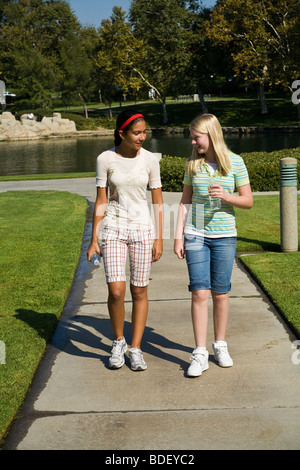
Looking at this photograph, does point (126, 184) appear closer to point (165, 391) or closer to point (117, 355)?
point (117, 355)

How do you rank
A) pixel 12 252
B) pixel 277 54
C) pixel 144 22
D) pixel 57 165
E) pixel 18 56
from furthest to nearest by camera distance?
pixel 18 56, pixel 144 22, pixel 277 54, pixel 57 165, pixel 12 252

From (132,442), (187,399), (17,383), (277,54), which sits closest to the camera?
(132,442)

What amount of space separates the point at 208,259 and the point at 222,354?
0.74 meters

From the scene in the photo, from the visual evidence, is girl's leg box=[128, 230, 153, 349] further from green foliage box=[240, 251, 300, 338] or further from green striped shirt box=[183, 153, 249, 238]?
green foliage box=[240, 251, 300, 338]

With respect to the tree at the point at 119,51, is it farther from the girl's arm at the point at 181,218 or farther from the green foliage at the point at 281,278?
the girl's arm at the point at 181,218

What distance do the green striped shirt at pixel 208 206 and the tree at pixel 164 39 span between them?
5576cm

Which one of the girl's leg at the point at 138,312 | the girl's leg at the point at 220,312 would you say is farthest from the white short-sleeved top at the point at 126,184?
the girl's leg at the point at 220,312

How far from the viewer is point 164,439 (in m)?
3.65

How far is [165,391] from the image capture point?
14.5ft

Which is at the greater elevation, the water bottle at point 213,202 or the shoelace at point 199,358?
the water bottle at point 213,202

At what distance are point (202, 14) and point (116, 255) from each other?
204 feet

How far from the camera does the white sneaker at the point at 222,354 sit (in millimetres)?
4793

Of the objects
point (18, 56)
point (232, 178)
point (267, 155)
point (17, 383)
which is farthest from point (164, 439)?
point (18, 56)

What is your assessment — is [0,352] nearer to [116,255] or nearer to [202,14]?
[116,255]
